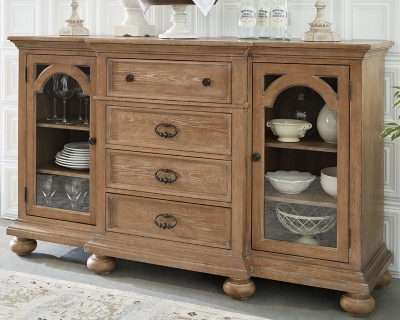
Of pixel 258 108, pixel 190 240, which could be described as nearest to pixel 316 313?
pixel 190 240

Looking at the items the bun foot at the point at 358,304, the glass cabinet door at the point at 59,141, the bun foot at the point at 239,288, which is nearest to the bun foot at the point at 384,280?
the bun foot at the point at 358,304

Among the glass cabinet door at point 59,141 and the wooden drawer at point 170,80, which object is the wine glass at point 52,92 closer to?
the glass cabinet door at point 59,141

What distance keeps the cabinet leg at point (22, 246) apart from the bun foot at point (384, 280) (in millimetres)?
1521

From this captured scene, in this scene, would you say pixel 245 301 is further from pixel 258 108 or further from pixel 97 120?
pixel 97 120

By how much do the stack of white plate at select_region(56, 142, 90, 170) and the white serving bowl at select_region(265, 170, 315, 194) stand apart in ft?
2.71

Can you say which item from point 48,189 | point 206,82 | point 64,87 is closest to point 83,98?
point 64,87

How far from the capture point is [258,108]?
8.28 feet

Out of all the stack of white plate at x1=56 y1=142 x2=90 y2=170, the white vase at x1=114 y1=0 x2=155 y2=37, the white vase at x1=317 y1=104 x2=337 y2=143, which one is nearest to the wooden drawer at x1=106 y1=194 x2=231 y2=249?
the stack of white plate at x1=56 y1=142 x2=90 y2=170

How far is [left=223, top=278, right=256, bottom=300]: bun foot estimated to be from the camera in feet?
8.50

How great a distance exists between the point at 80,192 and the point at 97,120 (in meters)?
0.36

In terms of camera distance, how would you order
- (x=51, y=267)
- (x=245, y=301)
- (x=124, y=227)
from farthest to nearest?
(x=51, y=267)
(x=124, y=227)
(x=245, y=301)

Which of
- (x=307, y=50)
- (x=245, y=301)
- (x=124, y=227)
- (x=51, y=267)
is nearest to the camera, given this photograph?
(x=307, y=50)

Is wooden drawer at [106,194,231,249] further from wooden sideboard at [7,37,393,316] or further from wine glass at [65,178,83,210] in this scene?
wine glass at [65,178,83,210]

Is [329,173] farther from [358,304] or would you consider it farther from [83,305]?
[83,305]
